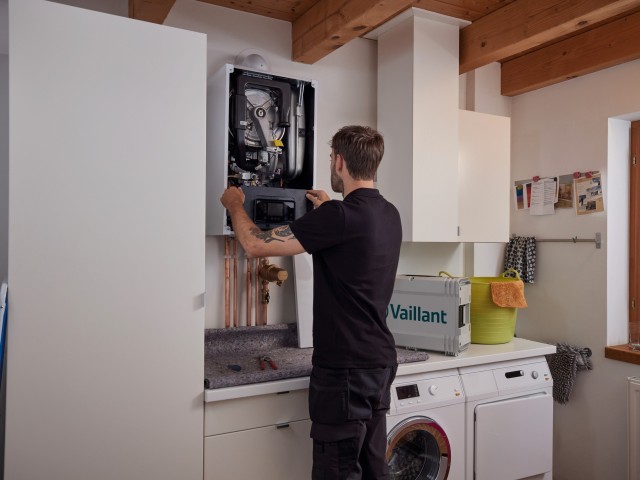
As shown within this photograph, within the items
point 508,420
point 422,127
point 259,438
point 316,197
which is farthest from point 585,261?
point 259,438

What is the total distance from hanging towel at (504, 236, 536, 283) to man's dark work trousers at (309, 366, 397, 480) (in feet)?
6.33

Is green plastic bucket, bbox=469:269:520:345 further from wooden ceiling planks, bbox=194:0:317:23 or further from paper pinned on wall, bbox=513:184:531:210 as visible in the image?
wooden ceiling planks, bbox=194:0:317:23

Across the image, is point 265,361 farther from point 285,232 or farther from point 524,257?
point 524,257

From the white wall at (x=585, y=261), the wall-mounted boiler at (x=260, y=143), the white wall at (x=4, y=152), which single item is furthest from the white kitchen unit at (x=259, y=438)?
the white wall at (x=585, y=261)

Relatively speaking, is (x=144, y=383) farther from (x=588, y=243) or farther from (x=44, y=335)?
(x=588, y=243)

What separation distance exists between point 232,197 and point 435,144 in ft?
4.06

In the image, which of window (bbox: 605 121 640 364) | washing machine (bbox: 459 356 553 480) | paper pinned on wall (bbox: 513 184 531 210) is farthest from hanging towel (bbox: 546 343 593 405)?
paper pinned on wall (bbox: 513 184 531 210)

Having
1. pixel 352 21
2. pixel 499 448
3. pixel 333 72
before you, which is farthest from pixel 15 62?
pixel 499 448

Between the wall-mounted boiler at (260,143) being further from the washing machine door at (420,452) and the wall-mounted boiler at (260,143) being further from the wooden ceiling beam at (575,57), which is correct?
the wooden ceiling beam at (575,57)

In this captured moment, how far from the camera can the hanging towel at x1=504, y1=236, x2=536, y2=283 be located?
11.5 feet

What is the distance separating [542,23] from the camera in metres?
2.51

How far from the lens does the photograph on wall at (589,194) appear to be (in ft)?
10.4

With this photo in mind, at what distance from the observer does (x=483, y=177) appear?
3.10 metres

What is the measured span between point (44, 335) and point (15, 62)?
33.2 inches
